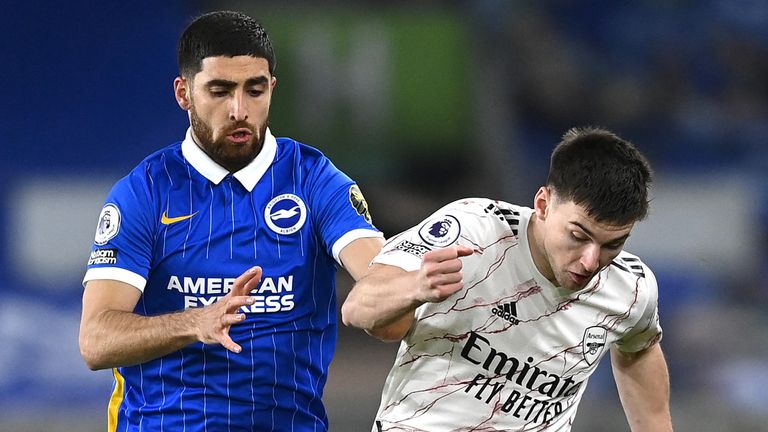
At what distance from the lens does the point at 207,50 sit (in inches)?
136

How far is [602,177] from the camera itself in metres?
3.07

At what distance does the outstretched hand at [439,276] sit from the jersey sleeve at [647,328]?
93cm

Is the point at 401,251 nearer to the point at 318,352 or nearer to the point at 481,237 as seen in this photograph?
the point at 481,237

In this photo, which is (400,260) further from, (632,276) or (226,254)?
(632,276)

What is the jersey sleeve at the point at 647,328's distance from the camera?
11.4 ft

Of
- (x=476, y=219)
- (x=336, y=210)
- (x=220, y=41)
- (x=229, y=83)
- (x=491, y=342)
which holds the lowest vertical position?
(x=491, y=342)

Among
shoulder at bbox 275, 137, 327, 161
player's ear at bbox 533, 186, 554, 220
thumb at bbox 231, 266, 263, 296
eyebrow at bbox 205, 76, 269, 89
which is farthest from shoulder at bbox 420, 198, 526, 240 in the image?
eyebrow at bbox 205, 76, 269, 89

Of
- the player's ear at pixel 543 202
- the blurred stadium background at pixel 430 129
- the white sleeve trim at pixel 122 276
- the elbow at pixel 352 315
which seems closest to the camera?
the elbow at pixel 352 315

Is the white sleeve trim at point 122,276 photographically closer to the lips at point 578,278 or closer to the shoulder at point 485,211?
the shoulder at point 485,211

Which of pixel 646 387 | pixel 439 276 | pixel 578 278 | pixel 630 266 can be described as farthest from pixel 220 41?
pixel 646 387

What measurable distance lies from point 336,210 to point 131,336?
0.71 meters

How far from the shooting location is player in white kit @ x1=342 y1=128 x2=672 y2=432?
9.96 feet

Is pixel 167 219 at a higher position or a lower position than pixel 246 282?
higher

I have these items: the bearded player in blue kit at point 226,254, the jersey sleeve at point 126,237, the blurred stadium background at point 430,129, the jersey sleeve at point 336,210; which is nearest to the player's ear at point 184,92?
the bearded player in blue kit at point 226,254
